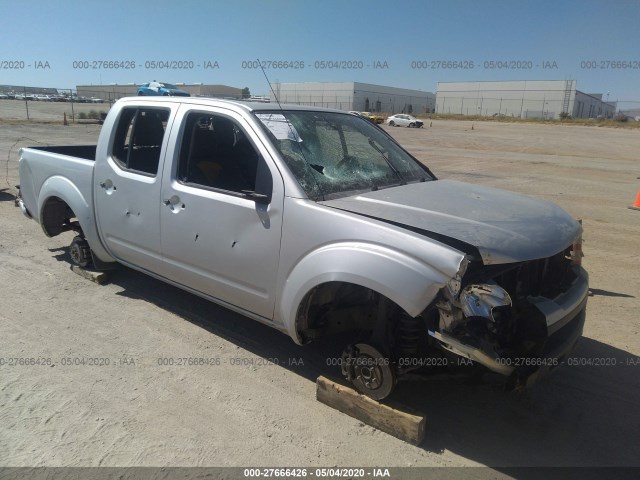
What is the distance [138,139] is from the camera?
463 cm

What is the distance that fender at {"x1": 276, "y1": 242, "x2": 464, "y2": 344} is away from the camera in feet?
8.53

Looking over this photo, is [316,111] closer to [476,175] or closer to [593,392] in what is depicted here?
[593,392]

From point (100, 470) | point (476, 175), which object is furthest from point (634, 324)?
point (476, 175)

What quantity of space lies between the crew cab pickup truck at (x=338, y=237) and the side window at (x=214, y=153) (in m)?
0.01

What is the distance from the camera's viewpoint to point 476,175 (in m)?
14.5

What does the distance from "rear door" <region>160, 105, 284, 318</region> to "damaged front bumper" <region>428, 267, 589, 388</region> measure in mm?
1322

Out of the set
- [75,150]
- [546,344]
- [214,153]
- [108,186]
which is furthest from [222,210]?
[75,150]

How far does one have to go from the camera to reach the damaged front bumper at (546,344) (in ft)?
8.57

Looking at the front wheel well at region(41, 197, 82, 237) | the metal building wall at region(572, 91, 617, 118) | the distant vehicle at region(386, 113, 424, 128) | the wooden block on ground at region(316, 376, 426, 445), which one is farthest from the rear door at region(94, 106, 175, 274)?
the metal building wall at region(572, 91, 617, 118)

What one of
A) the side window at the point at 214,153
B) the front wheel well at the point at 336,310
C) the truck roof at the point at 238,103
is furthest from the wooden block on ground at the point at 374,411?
the truck roof at the point at 238,103

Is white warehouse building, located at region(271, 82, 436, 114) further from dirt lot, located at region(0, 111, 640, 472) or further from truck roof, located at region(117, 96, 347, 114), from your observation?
dirt lot, located at region(0, 111, 640, 472)

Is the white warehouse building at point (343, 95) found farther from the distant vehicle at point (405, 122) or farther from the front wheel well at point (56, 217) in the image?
the front wheel well at point (56, 217)

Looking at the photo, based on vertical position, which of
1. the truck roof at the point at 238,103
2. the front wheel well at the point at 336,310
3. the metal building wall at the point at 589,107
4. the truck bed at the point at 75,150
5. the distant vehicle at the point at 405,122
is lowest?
the front wheel well at the point at 336,310

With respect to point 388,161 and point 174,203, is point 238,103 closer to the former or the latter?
point 174,203
